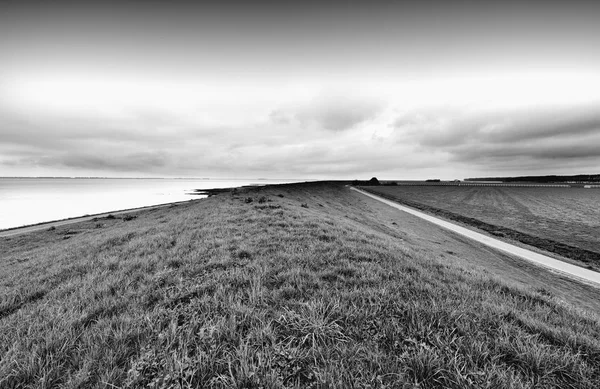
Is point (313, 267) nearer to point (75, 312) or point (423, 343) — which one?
point (423, 343)

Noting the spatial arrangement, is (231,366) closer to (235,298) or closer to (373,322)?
(235,298)

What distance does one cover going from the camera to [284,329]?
3.83 meters

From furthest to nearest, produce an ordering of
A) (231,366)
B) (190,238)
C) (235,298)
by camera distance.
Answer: (190,238), (235,298), (231,366)

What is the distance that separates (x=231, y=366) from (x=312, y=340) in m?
1.22

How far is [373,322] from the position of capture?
13.3 feet

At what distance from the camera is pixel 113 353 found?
10.7 ft

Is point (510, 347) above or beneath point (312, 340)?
beneath

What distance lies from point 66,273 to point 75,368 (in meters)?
5.69

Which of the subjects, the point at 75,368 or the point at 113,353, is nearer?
the point at 75,368

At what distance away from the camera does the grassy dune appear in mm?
2955

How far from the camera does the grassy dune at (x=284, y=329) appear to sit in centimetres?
296

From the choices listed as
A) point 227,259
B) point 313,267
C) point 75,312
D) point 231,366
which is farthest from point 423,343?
point 75,312

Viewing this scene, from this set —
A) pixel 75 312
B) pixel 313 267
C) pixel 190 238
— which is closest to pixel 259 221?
pixel 190 238

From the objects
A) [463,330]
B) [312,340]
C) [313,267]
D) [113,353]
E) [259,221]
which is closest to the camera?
[113,353]
